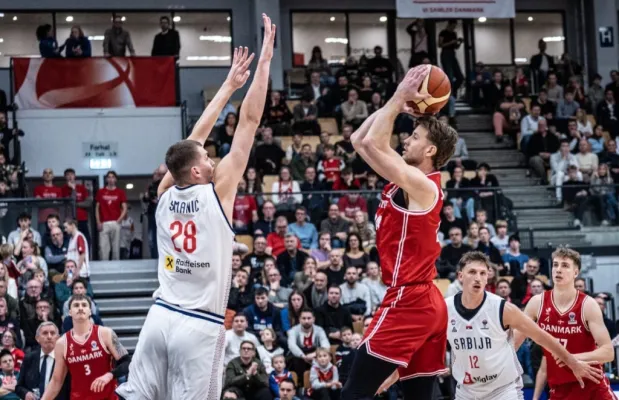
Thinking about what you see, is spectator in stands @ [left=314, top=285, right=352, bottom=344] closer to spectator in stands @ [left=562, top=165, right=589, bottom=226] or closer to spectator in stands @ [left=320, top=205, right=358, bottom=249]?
spectator in stands @ [left=320, top=205, right=358, bottom=249]

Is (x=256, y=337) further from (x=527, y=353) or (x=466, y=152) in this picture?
(x=466, y=152)

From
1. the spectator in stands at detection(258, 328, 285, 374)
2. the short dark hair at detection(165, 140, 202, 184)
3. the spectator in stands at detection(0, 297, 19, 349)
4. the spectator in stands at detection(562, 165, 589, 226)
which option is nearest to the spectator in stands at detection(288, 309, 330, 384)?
the spectator in stands at detection(258, 328, 285, 374)

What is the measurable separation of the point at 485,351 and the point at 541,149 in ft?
46.2

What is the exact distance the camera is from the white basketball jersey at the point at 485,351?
8.48m

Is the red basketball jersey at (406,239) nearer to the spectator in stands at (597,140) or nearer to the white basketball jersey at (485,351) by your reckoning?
the white basketball jersey at (485,351)

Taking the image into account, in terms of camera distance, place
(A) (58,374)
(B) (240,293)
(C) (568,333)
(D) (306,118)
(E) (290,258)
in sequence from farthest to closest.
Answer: (D) (306,118)
(E) (290,258)
(B) (240,293)
(A) (58,374)
(C) (568,333)

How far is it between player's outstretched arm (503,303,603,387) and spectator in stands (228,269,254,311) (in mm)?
7359

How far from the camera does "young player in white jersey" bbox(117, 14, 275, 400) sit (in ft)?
20.4

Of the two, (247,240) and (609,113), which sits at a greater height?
(609,113)

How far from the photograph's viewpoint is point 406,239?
657cm

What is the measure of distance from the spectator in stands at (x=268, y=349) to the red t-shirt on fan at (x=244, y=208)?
121 inches

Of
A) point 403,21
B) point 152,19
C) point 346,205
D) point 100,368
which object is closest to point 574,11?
point 403,21

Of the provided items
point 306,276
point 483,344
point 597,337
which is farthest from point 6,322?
point 597,337

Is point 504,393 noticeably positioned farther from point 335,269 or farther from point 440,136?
point 335,269
